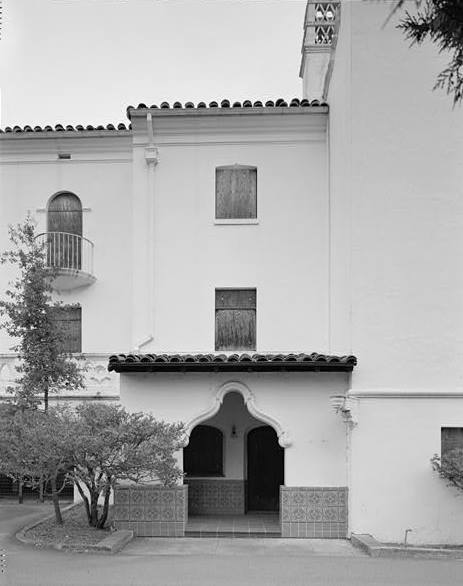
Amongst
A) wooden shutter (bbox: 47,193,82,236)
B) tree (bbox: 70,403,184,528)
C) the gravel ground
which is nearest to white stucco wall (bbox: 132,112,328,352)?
wooden shutter (bbox: 47,193,82,236)

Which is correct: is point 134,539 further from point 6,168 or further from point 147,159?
point 6,168

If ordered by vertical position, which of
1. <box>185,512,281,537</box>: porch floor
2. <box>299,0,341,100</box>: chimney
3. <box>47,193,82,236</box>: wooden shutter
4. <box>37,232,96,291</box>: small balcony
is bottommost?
<box>185,512,281,537</box>: porch floor

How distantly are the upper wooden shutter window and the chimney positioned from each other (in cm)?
478

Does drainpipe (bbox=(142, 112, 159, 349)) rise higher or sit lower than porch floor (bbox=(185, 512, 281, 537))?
higher

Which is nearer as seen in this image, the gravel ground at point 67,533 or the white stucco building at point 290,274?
the gravel ground at point 67,533

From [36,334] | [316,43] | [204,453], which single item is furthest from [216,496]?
[316,43]

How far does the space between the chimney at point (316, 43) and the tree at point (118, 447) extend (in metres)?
11.4

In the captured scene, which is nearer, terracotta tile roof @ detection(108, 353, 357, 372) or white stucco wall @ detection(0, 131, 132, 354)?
terracotta tile roof @ detection(108, 353, 357, 372)

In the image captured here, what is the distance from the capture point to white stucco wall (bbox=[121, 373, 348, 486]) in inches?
558

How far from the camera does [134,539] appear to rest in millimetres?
A: 13688

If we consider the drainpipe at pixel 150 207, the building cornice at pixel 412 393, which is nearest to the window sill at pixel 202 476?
the drainpipe at pixel 150 207

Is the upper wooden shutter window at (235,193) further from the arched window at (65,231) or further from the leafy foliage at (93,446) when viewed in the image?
the leafy foliage at (93,446)

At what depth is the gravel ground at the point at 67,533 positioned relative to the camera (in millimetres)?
12609

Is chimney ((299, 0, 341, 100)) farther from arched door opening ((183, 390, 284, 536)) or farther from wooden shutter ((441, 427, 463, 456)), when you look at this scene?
wooden shutter ((441, 427, 463, 456))
